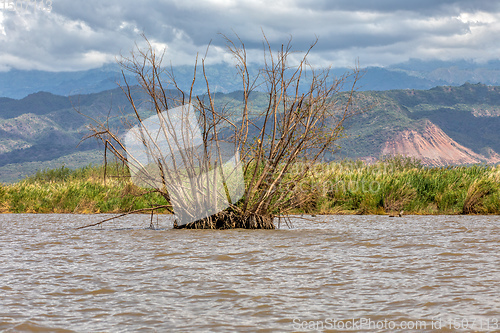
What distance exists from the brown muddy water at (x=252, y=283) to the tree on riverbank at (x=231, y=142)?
5.46ft

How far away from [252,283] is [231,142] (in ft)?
21.0

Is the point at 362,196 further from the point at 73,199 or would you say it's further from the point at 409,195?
the point at 73,199

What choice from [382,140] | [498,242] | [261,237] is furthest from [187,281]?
[382,140]

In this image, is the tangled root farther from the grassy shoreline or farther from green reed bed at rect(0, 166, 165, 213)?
green reed bed at rect(0, 166, 165, 213)

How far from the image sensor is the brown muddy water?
4.55 meters

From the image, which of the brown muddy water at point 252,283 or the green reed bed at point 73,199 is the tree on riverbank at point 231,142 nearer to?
the brown muddy water at point 252,283

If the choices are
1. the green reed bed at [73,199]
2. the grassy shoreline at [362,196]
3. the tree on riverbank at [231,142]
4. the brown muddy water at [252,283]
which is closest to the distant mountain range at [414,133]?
the grassy shoreline at [362,196]

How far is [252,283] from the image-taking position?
6055mm

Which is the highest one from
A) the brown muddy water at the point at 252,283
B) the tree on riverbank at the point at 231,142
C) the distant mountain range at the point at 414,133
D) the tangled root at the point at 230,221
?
the distant mountain range at the point at 414,133

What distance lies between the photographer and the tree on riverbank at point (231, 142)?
11750mm

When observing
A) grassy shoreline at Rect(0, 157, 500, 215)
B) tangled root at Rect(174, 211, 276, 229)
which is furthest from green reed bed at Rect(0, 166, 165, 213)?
tangled root at Rect(174, 211, 276, 229)

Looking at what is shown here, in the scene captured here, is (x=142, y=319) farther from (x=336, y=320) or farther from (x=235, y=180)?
(x=235, y=180)

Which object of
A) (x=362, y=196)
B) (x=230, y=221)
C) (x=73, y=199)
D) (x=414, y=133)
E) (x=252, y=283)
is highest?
(x=414, y=133)

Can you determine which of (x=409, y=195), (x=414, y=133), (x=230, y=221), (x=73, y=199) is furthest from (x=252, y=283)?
(x=414, y=133)
